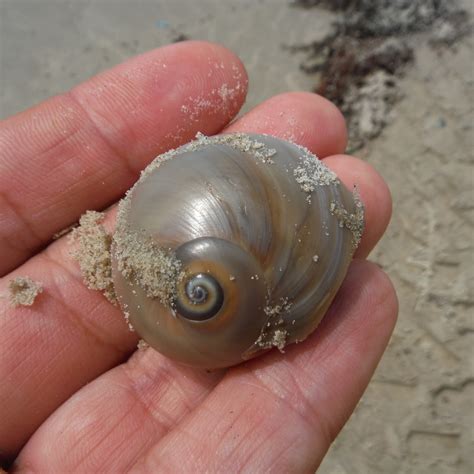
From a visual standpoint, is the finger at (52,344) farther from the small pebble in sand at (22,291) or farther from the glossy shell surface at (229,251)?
the glossy shell surface at (229,251)

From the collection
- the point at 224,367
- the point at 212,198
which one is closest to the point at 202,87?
the point at 212,198

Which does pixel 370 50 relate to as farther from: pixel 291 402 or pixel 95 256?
pixel 291 402

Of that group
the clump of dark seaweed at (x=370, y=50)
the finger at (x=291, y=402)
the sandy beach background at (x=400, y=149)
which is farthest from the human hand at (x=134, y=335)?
the clump of dark seaweed at (x=370, y=50)

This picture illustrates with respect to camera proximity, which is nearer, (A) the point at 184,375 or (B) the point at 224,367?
(B) the point at 224,367

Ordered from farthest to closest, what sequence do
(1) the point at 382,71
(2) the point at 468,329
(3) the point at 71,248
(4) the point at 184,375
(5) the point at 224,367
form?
(1) the point at 382,71, (2) the point at 468,329, (3) the point at 71,248, (4) the point at 184,375, (5) the point at 224,367

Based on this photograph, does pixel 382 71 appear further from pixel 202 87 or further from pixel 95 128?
pixel 95 128

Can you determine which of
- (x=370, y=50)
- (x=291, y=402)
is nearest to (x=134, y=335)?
(x=291, y=402)

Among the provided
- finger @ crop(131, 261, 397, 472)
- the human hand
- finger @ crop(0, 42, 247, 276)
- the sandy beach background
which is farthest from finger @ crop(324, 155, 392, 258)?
the sandy beach background
